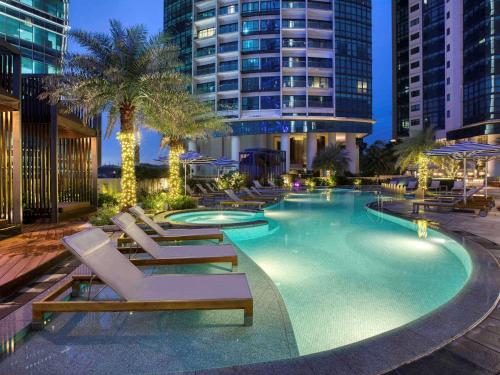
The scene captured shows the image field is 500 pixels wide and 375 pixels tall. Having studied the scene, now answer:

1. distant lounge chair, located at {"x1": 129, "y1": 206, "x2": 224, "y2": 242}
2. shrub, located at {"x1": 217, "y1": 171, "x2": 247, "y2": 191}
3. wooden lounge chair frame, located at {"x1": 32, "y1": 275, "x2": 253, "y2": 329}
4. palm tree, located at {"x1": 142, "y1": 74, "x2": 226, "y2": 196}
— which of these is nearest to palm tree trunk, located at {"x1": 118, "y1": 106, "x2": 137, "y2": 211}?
palm tree, located at {"x1": 142, "y1": 74, "x2": 226, "y2": 196}

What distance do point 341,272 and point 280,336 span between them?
3.16 metres

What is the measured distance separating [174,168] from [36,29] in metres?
20.8

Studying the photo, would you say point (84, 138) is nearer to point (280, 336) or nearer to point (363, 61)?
point (280, 336)

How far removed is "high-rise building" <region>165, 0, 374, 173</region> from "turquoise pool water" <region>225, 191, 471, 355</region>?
142 feet

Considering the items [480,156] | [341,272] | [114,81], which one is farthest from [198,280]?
[480,156]

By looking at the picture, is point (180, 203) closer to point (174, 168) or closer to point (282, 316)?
point (174, 168)

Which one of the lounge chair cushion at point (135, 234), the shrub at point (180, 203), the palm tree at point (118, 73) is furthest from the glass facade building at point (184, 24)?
the lounge chair cushion at point (135, 234)

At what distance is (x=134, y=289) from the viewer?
11.9 ft

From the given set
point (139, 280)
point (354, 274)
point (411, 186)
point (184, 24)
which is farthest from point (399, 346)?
point (184, 24)

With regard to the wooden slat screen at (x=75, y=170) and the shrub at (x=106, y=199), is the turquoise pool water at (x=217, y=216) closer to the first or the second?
the shrub at (x=106, y=199)

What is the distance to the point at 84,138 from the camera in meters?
13.7

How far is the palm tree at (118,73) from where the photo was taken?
10836 millimetres

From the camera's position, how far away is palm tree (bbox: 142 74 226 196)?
37.9ft

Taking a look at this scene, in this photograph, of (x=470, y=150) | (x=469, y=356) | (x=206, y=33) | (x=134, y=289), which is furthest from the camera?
(x=206, y=33)
